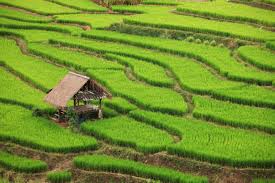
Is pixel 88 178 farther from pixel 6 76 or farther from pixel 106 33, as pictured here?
pixel 106 33

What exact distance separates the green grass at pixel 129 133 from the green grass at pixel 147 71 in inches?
115

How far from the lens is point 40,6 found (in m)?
34.7

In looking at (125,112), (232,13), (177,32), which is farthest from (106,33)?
(125,112)

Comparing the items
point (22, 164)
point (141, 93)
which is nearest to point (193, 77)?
point (141, 93)

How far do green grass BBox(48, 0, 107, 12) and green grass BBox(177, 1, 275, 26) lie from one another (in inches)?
168

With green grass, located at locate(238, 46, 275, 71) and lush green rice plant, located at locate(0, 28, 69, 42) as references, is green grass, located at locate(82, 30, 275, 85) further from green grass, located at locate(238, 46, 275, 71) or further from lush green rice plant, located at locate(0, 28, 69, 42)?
lush green rice plant, located at locate(0, 28, 69, 42)

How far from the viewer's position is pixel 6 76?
23.4 m

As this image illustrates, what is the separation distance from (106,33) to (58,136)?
1096 cm

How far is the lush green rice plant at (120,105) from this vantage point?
20.0 metres

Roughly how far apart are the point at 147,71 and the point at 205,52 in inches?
110

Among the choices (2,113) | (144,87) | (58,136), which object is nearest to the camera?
(58,136)

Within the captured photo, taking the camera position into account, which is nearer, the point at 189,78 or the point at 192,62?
the point at 189,78

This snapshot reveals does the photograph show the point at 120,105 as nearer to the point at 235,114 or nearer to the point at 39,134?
the point at 39,134

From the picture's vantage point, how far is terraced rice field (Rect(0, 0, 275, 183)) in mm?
16609
